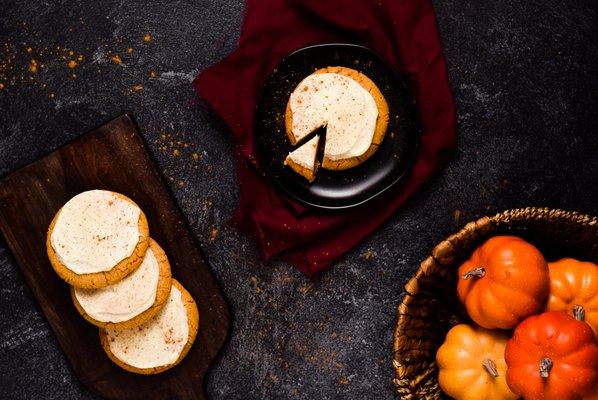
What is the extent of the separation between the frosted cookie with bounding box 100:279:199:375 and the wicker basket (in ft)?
1.93

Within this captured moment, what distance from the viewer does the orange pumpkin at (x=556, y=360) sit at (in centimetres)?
144

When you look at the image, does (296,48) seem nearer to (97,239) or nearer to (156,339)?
(97,239)

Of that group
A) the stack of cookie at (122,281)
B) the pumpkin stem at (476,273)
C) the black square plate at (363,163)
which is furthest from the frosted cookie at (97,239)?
the pumpkin stem at (476,273)

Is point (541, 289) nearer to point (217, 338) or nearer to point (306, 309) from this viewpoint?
point (306, 309)

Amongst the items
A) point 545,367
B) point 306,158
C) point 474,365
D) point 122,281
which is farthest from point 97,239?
point 545,367

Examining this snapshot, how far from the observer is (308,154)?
1742 mm

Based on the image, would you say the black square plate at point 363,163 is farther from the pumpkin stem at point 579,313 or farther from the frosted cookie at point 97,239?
the pumpkin stem at point 579,313

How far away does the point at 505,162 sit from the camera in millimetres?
1783

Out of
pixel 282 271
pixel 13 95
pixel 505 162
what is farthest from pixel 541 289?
pixel 13 95

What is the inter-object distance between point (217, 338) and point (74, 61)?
0.92m

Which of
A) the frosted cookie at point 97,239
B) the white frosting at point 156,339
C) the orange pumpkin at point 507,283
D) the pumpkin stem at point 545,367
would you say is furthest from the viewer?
the white frosting at point 156,339

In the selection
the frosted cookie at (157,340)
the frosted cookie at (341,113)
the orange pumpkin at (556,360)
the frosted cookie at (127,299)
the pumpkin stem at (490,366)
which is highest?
the frosted cookie at (341,113)

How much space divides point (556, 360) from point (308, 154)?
80cm

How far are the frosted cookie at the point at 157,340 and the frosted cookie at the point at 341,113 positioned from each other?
579 millimetres
